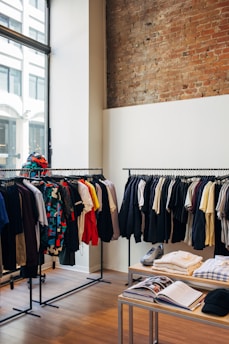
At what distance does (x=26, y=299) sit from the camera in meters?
3.98

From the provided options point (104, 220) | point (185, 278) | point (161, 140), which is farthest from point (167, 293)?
point (161, 140)

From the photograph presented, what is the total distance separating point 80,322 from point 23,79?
3.47 meters

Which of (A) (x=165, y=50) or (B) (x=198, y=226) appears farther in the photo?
(A) (x=165, y=50)

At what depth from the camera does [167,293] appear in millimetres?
2156

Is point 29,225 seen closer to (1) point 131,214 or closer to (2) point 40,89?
(1) point 131,214

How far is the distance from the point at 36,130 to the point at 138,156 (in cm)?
169

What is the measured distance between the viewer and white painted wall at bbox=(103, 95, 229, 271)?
4.29m

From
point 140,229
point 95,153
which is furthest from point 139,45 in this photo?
point 140,229

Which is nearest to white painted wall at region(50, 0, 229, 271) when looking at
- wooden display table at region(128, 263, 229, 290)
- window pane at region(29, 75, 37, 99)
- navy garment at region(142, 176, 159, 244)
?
window pane at region(29, 75, 37, 99)

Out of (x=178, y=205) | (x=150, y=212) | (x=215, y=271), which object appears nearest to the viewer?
(x=215, y=271)

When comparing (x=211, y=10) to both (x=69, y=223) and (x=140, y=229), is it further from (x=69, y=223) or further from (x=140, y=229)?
(x=69, y=223)

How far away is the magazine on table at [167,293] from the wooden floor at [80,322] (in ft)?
3.20

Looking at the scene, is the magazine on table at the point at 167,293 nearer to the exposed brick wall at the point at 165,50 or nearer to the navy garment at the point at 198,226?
the navy garment at the point at 198,226

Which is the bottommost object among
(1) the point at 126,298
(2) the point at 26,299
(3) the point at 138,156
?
(2) the point at 26,299
